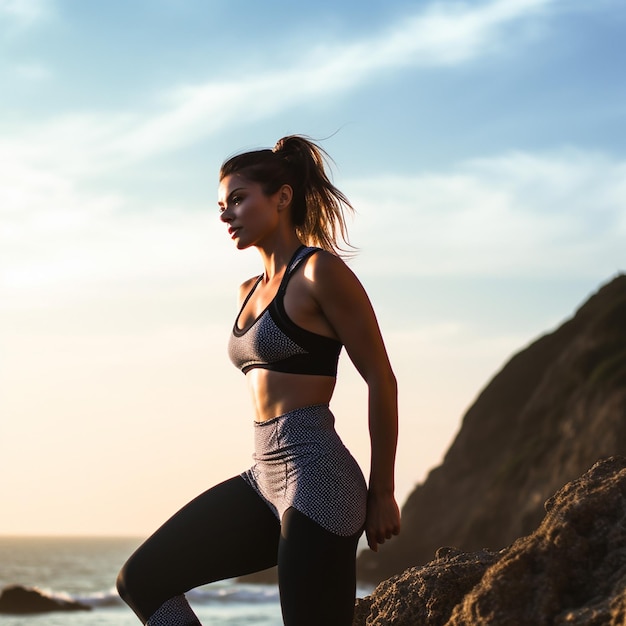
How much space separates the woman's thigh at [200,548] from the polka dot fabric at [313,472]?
108mm

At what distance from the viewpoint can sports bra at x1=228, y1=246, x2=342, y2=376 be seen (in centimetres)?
340

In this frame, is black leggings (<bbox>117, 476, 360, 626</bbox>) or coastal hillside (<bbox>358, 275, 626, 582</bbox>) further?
coastal hillside (<bbox>358, 275, 626, 582</bbox>)

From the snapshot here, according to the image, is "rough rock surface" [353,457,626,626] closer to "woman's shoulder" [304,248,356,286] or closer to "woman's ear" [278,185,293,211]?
"woman's shoulder" [304,248,356,286]

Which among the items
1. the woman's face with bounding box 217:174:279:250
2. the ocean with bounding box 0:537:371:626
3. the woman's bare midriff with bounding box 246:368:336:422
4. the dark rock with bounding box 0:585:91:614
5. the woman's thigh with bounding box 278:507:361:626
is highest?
the woman's face with bounding box 217:174:279:250

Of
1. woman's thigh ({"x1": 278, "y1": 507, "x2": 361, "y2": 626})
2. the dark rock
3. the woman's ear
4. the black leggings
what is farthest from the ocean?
woman's thigh ({"x1": 278, "y1": 507, "x2": 361, "y2": 626})

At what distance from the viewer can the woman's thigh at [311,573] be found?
3188 millimetres

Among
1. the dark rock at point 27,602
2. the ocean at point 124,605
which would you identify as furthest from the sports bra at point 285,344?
the dark rock at point 27,602

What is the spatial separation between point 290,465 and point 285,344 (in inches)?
15.8

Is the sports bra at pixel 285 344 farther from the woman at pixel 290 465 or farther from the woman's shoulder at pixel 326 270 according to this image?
the woman's shoulder at pixel 326 270

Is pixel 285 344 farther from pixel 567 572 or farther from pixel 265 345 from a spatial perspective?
pixel 567 572

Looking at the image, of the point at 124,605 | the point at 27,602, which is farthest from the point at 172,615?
the point at 124,605

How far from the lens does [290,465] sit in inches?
132

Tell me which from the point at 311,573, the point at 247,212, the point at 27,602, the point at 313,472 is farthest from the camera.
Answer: the point at 27,602

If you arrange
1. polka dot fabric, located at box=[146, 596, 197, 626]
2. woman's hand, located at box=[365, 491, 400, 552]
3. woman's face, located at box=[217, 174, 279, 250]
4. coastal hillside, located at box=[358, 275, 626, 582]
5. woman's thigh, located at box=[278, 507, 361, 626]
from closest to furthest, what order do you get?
woman's thigh, located at box=[278, 507, 361, 626] → woman's hand, located at box=[365, 491, 400, 552] → polka dot fabric, located at box=[146, 596, 197, 626] → woman's face, located at box=[217, 174, 279, 250] → coastal hillside, located at box=[358, 275, 626, 582]
